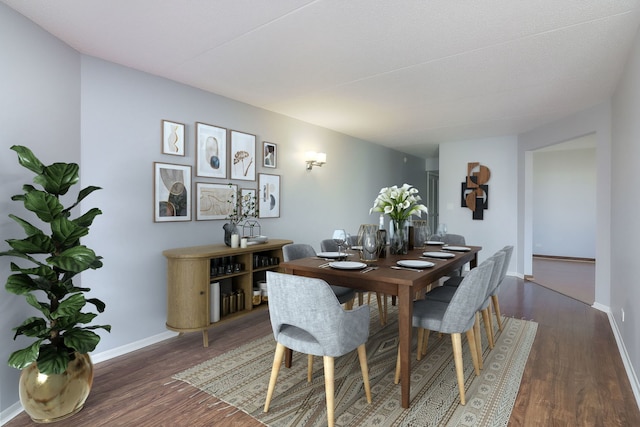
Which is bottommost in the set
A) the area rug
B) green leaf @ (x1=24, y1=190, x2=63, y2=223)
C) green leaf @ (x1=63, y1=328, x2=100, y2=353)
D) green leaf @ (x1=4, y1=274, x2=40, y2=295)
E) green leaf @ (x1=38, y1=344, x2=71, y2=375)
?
the area rug

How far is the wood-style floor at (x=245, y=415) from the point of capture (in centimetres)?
199

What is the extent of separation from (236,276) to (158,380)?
123 cm

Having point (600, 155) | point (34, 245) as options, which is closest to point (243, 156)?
point (34, 245)

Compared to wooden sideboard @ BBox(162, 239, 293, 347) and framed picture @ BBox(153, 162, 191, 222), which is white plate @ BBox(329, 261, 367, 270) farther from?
framed picture @ BBox(153, 162, 191, 222)

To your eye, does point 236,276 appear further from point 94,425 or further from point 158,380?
point 94,425

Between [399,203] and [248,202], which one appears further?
[248,202]

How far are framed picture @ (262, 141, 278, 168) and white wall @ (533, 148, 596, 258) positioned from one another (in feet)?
21.3

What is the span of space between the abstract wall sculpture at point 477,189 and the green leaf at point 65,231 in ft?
20.2

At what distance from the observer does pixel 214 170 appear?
3.64 meters

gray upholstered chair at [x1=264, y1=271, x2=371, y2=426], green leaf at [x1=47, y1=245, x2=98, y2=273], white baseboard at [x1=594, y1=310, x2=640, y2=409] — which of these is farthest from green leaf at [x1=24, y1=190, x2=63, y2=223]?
white baseboard at [x1=594, y1=310, x2=640, y2=409]

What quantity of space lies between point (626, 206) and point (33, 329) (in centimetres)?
435

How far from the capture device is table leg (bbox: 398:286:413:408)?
1994mm

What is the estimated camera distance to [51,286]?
1.99m

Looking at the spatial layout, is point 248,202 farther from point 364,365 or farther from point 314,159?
point 364,365
